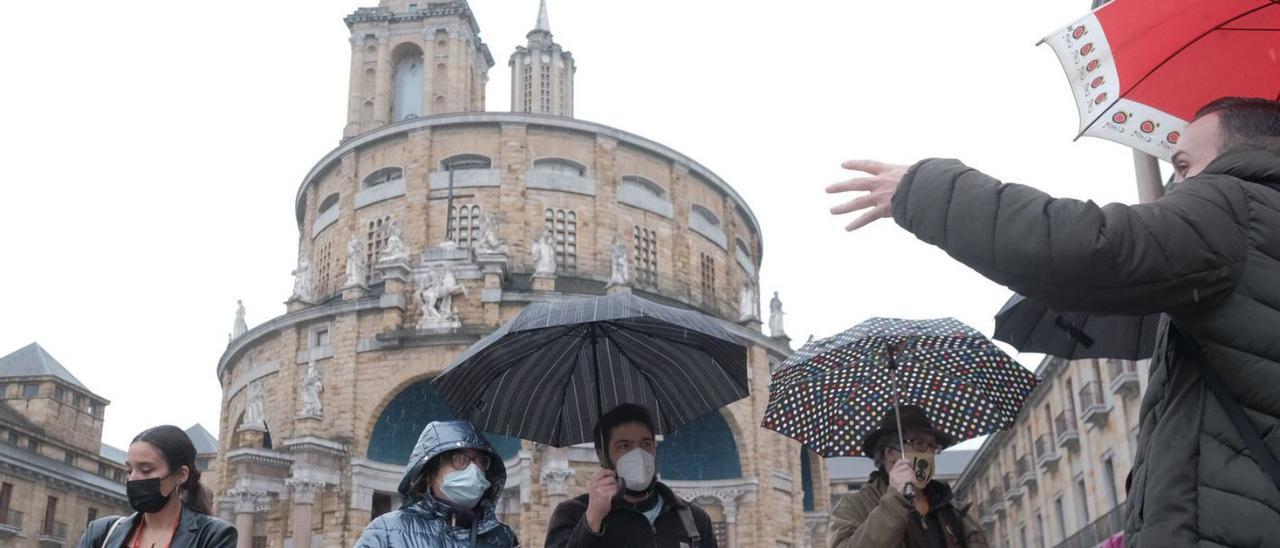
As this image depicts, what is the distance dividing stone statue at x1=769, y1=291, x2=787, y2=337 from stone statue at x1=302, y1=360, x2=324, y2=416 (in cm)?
1547

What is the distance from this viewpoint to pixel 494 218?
36062mm

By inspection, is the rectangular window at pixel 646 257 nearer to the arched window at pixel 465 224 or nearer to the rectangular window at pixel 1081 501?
the arched window at pixel 465 224

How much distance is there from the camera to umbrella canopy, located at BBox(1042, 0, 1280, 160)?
3.60m

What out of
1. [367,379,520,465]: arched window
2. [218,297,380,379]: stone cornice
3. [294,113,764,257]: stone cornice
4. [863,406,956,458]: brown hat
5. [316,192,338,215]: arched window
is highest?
[294,113,764,257]: stone cornice

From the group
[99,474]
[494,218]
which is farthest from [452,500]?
[99,474]

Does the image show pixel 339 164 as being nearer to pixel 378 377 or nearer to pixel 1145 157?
pixel 378 377

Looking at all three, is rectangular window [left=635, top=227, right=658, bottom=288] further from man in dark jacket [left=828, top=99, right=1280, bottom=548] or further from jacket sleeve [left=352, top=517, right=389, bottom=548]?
man in dark jacket [left=828, top=99, right=1280, bottom=548]

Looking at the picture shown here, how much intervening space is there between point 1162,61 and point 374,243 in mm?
34851

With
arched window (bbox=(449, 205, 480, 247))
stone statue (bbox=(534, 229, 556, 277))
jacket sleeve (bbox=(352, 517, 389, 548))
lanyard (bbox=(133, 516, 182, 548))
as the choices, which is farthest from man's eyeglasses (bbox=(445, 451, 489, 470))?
arched window (bbox=(449, 205, 480, 247))

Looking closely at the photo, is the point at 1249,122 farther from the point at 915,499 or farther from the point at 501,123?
the point at 501,123

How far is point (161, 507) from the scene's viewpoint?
16.5ft

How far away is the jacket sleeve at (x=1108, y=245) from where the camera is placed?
95.7 inches

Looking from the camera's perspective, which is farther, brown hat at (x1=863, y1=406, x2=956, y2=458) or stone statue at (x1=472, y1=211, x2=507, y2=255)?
stone statue at (x1=472, y1=211, x2=507, y2=255)

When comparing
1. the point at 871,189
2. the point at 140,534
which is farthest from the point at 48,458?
the point at 871,189
